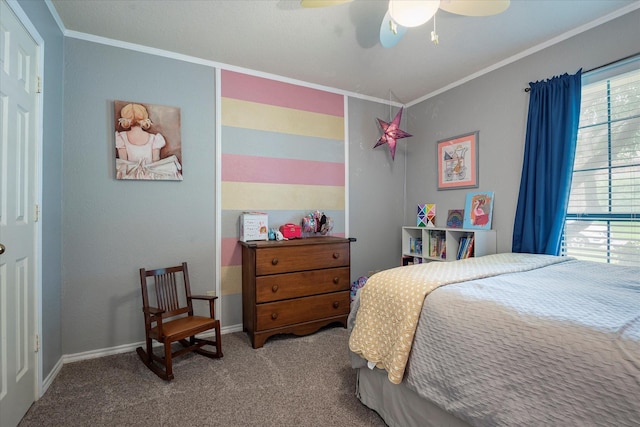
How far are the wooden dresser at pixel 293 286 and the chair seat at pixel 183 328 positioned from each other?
0.41m

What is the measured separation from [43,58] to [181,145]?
98cm

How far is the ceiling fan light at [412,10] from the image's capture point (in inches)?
54.6

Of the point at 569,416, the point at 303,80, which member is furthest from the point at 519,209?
the point at 303,80

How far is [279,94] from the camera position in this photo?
3.06 meters

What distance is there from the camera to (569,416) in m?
0.86

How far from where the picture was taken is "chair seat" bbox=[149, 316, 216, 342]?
204cm

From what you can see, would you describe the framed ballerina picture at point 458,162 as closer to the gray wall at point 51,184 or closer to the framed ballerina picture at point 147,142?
the framed ballerina picture at point 147,142

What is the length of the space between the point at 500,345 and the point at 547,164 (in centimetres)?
199

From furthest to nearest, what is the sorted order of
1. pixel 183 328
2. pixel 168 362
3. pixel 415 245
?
pixel 415 245, pixel 183 328, pixel 168 362

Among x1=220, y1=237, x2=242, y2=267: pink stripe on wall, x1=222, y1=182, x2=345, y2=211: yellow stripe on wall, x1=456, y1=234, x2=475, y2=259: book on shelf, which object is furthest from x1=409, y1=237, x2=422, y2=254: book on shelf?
x1=220, y1=237, x2=242, y2=267: pink stripe on wall

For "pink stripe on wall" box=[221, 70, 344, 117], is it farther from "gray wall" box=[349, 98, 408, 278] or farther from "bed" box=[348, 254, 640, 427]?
"bed" box=[348, 254, 640, 427]

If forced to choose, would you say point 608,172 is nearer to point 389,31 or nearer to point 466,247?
point 466,247

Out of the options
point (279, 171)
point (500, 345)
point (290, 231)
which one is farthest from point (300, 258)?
point (500, 345)

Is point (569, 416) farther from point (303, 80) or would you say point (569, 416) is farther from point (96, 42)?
point (96, 42)
